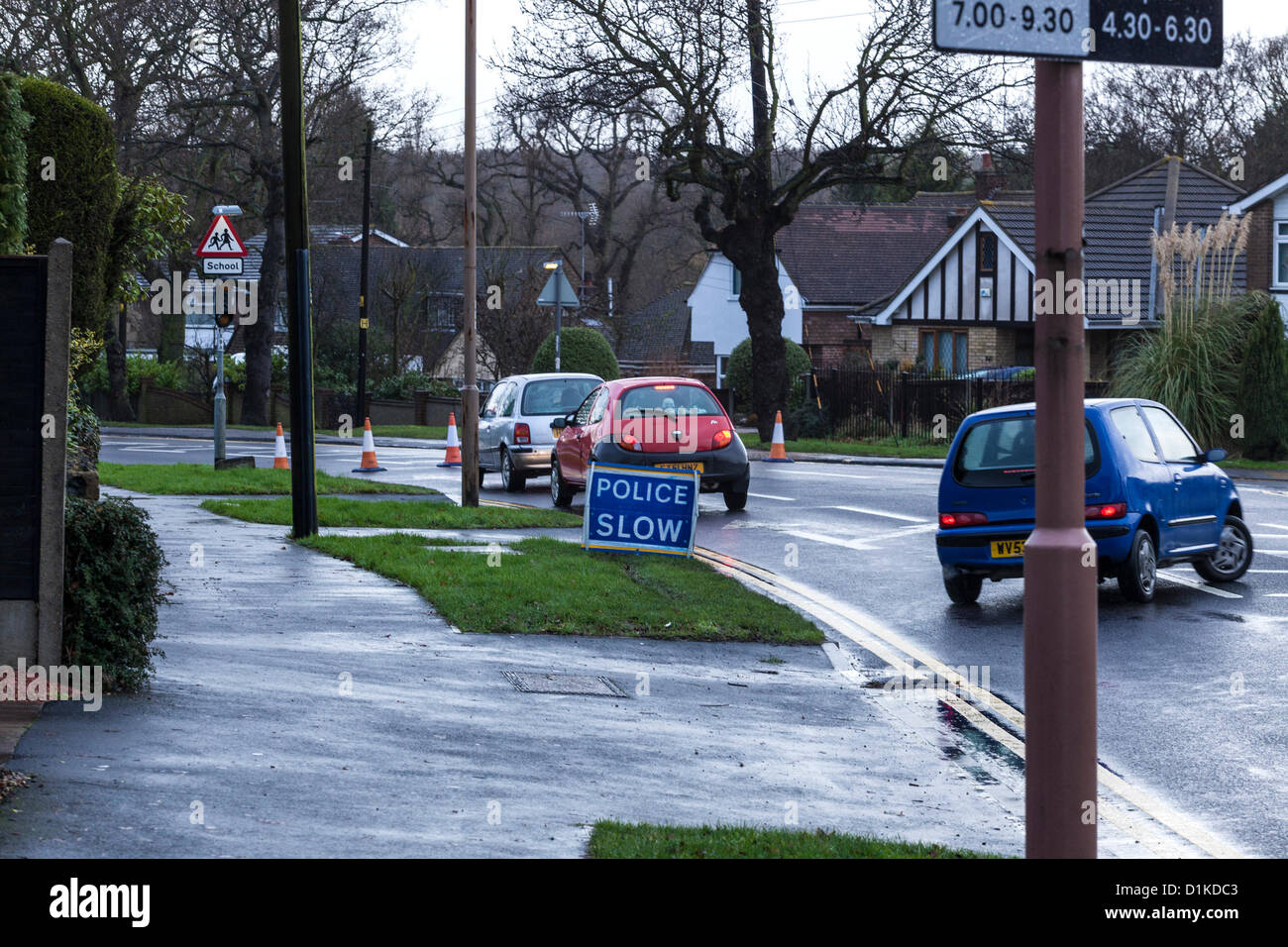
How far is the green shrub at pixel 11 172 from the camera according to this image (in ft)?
32.7

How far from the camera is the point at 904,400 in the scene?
36562 mm

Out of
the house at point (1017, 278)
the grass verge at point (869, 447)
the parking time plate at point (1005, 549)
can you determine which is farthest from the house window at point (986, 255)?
the parking time plate at point (1005, 549)

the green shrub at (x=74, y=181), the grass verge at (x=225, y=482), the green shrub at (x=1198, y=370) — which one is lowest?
the grass verge at (x=225, y=482)

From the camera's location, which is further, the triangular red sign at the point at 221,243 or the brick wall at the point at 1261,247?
the brick wall at the point at 1261,247

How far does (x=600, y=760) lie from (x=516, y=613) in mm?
4100

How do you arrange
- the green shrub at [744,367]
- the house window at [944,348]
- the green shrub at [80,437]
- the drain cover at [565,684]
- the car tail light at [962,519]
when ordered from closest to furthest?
the drain cover at [565,684] < the green shrub at [80,437] < the car tail light at [962,519] < the green shrub at [744,367] < the house window at [944,348]

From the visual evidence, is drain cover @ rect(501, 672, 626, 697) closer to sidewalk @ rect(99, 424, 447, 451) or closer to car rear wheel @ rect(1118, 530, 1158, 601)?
car rear wheel @ rect(1118, 530, 1158, 601)

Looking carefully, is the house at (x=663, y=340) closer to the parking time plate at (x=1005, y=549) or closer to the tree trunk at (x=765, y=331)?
the tree trunk at (x=765, y=331)

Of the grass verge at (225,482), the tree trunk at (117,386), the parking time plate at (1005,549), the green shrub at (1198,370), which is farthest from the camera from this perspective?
the tree trunk at (117,386)

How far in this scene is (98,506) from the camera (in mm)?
8047

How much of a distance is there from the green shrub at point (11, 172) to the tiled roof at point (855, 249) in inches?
2046

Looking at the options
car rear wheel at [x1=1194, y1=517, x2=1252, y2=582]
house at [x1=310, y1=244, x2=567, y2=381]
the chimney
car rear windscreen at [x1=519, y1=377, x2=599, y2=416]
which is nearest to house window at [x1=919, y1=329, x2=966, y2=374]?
the chimney
